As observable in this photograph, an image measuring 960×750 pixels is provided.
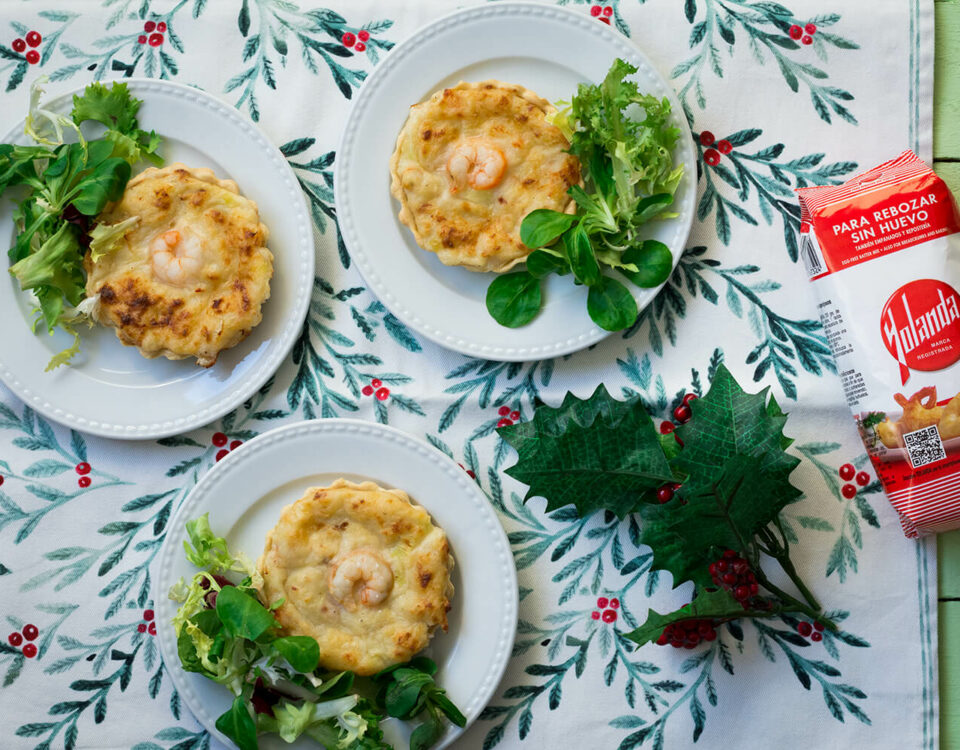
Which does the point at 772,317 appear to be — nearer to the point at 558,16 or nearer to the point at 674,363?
the point at 674,363

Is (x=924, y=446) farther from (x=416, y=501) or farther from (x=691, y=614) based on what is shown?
(x=416, y=501)

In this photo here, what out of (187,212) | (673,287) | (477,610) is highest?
(187,212)

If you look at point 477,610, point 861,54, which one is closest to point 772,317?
point 861,54

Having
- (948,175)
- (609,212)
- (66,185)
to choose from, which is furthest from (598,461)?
(66,185)

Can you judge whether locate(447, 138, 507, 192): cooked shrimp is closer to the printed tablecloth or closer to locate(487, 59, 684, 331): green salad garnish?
locate(487, 59, 684, 331): green salad garnish

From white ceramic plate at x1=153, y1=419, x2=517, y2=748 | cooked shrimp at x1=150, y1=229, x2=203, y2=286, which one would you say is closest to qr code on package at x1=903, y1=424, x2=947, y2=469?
white ceramic plate at x1=153, y1=419, x2=517, y2=748
